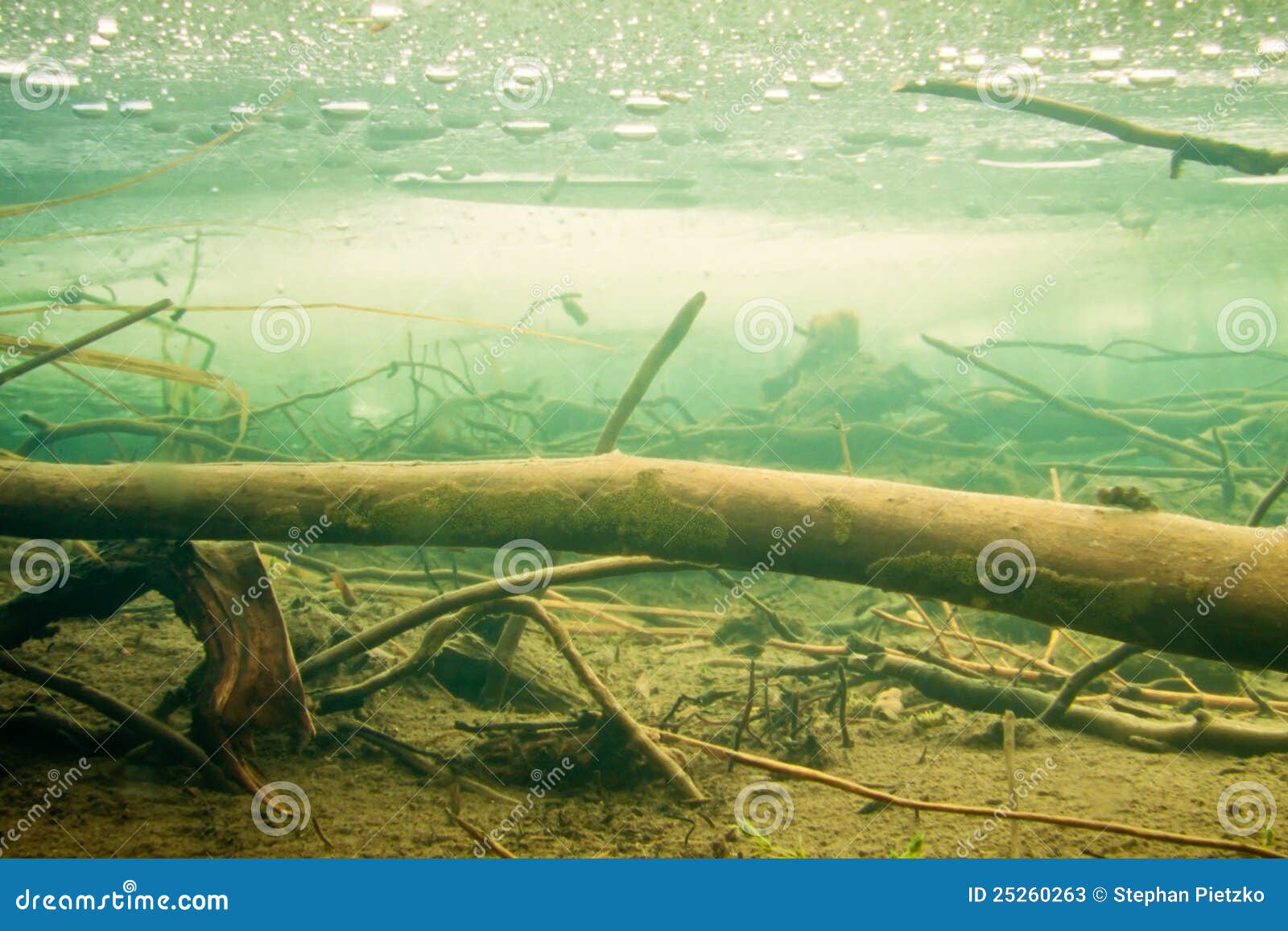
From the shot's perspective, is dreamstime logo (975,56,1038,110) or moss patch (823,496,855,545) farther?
dreamstime logo (975,56,1038,110)

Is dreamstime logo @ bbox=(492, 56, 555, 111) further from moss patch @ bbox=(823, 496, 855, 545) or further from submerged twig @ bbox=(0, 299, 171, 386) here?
moss patch @ bbox=(823, 496, 855, 545)

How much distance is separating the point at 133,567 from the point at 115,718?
25.2 inches

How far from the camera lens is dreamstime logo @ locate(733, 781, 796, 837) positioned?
8.42ft

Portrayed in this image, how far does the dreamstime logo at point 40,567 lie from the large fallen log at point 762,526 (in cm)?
23

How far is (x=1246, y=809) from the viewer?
2.64m

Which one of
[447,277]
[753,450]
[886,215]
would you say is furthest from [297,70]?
[447,277]

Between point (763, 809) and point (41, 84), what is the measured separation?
47.8 feet
